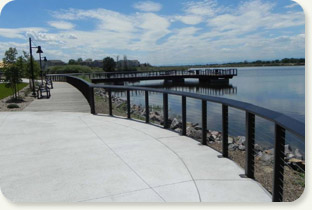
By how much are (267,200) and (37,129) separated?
19.4ft

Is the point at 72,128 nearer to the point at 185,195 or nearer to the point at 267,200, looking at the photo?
the point at 185,195

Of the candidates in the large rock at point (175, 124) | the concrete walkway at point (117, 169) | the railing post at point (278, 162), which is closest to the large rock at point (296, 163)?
the concrete walkway at point (117, 169)

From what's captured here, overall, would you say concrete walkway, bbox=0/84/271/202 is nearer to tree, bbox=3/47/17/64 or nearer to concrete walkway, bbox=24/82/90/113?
concrete walkway, bbox=24/82/90/113

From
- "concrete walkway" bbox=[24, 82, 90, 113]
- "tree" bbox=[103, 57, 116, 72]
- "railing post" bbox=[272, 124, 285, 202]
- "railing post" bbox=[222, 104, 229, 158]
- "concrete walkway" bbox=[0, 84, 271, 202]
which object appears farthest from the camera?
"tree" bbox=[103, 57, 116, 72]

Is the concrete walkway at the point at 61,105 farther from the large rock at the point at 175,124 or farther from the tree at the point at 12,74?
the large rock at the point at 175,124

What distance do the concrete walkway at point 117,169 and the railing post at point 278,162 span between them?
0.15 meters

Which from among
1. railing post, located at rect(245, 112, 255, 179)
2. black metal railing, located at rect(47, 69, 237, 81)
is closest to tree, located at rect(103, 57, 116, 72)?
black metal railing, located at rect(47, 69, 237, 81)

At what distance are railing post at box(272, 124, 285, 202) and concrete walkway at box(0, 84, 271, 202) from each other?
0.15 metres

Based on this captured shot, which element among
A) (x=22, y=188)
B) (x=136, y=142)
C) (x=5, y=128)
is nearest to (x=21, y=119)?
(x=5, y=128)

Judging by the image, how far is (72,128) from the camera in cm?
714

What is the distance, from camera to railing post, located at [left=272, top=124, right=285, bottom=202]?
294cm

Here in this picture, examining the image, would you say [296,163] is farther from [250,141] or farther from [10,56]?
[10,56]

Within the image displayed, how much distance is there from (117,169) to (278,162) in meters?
2.27

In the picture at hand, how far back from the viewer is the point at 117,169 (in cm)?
416
